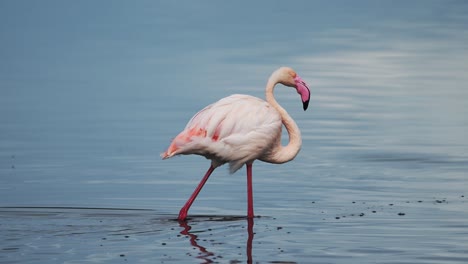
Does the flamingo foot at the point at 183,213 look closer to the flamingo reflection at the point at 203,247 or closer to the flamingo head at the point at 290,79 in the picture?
the flamingo reflection at the point at 203,247

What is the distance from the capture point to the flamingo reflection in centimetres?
808

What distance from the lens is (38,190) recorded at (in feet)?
37.7

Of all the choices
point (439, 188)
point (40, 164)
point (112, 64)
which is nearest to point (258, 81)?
point (112, 64)

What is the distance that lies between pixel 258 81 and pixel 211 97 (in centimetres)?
161

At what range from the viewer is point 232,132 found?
1028 centimetres

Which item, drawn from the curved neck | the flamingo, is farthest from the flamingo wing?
the curved neck

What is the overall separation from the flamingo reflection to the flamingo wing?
712 mm

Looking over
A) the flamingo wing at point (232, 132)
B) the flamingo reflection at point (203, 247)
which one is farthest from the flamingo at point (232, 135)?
the flamingo reflection at point (203, 247)

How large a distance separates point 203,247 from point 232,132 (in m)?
1.97

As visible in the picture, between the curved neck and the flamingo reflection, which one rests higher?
the curved neck

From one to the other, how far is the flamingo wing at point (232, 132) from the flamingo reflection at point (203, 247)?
28.0 inches

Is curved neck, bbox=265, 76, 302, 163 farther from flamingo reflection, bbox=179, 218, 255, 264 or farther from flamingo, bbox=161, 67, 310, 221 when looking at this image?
flamingo reflection, bbox=179, 218, 255, 264

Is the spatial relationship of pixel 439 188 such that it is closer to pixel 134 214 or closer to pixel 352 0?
pixel 134 214

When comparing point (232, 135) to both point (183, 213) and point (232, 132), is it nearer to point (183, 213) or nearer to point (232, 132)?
point (232, 132)
